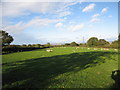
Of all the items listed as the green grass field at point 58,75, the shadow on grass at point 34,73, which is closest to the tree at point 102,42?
the green grass field at point 58,75

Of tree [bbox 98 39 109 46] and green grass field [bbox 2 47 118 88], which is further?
tree [bbox 98 39 109 46]

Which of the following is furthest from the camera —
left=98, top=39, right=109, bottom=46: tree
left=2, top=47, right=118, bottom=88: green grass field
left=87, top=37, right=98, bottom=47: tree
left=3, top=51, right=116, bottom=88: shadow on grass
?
left=87, top=37, right=98, bottom=47: tree

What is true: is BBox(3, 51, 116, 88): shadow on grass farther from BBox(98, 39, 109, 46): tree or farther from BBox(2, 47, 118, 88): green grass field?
BBox(98, 39, 109, 46): tree

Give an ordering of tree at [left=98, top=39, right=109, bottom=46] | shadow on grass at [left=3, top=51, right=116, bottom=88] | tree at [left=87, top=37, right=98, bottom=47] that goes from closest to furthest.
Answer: shadow on grass at [left=3, top=51, right=116, bottom=88] → tree at [left=98, top=39, right=109, bottom=46] → tree at [left=87, top=37, right=98, bottom=47]

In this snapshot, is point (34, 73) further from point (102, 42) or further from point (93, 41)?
point (102, 42)

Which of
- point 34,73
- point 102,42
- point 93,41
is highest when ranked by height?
point 93,41

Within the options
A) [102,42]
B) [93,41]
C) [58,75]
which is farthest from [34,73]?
[102,42]

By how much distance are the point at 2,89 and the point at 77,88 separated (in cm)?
334

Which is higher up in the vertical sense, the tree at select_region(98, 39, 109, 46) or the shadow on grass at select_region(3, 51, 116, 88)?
the tree at select_region(98, 39, 109, 46)

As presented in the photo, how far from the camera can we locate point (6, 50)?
28.0 metres

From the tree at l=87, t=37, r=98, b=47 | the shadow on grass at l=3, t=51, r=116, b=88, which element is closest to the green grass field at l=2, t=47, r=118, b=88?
the shadow on grass at l=3, t=51, r=116, b=88

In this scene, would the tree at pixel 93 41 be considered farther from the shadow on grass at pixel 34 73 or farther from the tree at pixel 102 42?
the shadow on grass at pixel 34 73

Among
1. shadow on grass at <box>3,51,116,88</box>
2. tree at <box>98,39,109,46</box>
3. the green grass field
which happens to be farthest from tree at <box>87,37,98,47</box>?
shadow on grass at <box>3,51,116,88</box>

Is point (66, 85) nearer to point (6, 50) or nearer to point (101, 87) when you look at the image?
point (101, 87)
